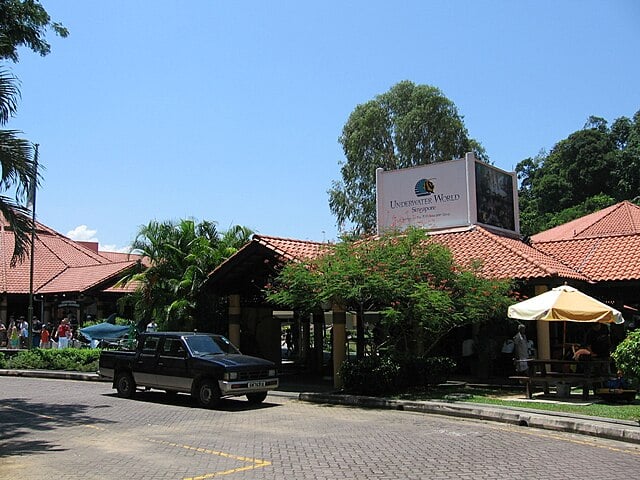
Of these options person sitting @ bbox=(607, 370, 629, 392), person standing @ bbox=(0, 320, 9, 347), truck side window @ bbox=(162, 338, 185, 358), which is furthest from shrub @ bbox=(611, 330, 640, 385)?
person standing @ bbox=(0, 320, 9, 347)

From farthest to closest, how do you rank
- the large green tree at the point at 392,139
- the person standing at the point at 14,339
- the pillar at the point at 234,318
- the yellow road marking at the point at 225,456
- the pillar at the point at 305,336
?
the large green tree at the point at 392,139, the person standing at the point at 14,339, the pillar at the point at 305,336, the pillar at the point at 234,318, the yellow road marking at the point at 225,456

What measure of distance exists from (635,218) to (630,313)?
39.7ft

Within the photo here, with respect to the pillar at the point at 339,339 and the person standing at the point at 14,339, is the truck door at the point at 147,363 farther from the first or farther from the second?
the person standing at the point at 14,339

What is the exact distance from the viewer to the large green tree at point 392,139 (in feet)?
148

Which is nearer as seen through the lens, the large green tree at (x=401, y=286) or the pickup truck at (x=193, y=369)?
the pickup truck at (x=193, y=369)

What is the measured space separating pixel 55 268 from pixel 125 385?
2411 centimetres

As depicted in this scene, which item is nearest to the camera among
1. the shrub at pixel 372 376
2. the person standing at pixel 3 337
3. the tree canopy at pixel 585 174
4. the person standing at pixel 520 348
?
the shrub at pixel 372 376

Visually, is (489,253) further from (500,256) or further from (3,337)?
(3,337)

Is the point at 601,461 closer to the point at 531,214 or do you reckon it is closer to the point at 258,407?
the point at 258,407

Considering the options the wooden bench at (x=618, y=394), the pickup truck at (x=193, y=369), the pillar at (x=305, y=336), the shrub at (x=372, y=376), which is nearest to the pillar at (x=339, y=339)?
the shrub at (x=372, y=376)

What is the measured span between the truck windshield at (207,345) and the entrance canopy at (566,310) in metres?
7.14

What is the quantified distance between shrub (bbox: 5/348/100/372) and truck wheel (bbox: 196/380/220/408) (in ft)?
34.3

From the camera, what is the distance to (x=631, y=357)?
1157 centimetres

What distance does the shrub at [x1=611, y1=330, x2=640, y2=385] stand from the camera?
11.5 meters
